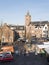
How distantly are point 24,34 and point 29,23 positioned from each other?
25.0 ft

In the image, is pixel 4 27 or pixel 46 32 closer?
pixel 4 27

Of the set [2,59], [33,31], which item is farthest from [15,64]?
[33,31]

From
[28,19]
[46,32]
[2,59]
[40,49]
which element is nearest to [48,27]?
[46,32]

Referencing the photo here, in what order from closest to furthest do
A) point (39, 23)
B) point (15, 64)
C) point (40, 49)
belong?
point (15, 64) < point (40, 49) < point (39, 23)

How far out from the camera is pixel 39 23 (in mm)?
78562

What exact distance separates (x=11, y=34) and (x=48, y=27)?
25070 millimetres

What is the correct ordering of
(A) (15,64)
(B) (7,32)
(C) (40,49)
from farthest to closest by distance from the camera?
1. (B) (7,32)
2. (C) (40,49)
3. (A) (15,64)

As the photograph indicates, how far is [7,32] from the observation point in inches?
1917

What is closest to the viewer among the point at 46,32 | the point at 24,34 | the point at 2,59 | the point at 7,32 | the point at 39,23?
the point at 2,59

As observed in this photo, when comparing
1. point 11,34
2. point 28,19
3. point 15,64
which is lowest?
point 15,64

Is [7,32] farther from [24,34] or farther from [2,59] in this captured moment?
[2,59]

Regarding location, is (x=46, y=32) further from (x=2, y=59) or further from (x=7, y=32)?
(x=2, y=59)

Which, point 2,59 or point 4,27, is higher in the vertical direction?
point 4,27

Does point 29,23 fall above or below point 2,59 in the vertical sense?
above
